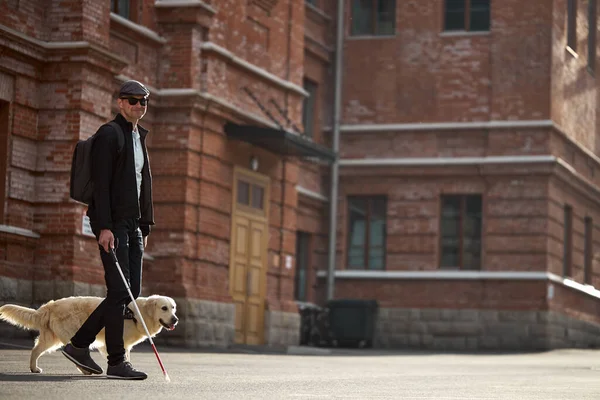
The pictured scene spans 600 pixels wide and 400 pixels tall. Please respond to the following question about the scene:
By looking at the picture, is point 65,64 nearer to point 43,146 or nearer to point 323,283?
point 43,146

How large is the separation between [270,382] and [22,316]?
233cm

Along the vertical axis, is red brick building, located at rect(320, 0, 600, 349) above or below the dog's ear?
above

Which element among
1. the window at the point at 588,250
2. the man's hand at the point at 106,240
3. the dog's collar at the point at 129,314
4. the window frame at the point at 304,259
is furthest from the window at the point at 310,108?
the man's hand at the point at 106,240

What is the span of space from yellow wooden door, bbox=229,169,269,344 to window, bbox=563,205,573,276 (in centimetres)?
1201

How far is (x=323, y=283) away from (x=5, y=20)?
17516mm

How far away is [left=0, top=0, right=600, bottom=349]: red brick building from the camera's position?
77.9 feet

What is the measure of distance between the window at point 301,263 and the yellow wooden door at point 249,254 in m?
7.26

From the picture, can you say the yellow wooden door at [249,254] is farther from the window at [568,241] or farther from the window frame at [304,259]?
the window at [568,241]

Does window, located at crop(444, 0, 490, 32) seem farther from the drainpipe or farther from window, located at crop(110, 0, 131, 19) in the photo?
window, located at crop(110, 0, 131, 19)

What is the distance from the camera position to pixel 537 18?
34.3m

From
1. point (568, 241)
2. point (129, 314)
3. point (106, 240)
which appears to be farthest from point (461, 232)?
point (106, 240)

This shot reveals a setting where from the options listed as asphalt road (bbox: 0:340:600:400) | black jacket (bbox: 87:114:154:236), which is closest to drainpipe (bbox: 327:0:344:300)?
asphalt road (bbox: 0:340:600:400)

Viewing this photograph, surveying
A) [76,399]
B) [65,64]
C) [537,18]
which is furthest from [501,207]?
[76,399]

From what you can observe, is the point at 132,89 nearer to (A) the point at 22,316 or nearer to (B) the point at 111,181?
(B) the point at 111,181
